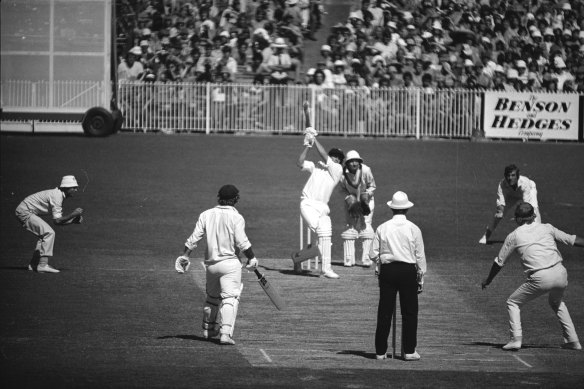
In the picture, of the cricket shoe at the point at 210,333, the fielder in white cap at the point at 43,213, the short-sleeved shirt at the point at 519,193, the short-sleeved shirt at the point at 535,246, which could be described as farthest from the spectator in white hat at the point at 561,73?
the cricket shoe at the point at 210,333

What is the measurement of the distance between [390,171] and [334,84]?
5.24m

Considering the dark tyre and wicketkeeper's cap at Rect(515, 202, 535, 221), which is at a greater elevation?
the dark tyre

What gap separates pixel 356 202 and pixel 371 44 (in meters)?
14.9

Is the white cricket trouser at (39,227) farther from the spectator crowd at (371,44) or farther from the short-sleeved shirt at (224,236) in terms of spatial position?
the spectator crowd at (371,44)

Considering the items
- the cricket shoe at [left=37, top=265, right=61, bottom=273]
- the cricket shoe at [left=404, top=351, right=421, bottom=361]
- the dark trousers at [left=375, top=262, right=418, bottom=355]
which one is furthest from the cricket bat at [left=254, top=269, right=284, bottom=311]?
the cricket shoe at [left=37, top=265, right=61, bottom=273]

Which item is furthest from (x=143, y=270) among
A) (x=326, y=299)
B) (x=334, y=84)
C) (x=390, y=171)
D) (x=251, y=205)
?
(x=334, y=84)

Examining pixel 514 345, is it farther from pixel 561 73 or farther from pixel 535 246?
pixel 561 73

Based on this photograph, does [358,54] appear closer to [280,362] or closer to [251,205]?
[251,205]

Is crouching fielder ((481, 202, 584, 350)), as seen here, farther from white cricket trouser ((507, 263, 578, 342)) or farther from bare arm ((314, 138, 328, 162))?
bare arm ((314, 138, 328, 162))

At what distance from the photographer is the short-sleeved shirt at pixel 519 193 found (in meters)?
22.3

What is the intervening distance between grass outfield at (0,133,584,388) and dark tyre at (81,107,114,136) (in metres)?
0.44

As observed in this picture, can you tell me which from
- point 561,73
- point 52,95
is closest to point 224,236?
point 52,95

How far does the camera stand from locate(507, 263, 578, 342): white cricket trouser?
13.9m

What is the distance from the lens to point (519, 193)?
22484 millimetres
